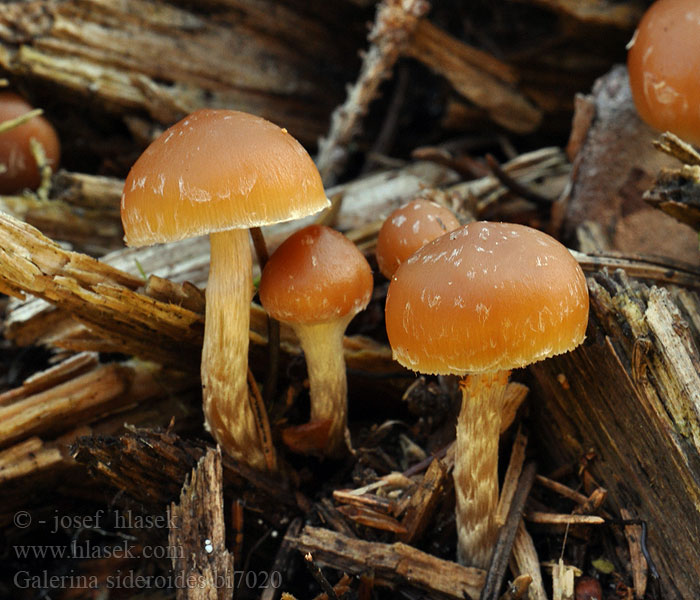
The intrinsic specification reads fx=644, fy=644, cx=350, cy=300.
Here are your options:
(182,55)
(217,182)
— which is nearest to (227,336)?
(217,182)

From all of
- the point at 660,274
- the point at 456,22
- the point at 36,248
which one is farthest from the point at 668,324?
the point at 456,22

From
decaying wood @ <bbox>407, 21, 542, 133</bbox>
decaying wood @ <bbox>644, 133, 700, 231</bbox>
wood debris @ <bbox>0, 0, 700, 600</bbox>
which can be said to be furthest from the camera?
decaying wood @ <bbox>407, 21, 542, 133</bbox>

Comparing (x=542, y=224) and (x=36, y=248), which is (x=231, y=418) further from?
(x=542, y=224)

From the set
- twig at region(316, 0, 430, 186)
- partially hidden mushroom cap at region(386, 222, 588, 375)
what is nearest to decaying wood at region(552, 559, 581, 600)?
partially hidden mushroom cap at region(386, 222, 588, 375)

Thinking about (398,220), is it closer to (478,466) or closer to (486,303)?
(486,303)

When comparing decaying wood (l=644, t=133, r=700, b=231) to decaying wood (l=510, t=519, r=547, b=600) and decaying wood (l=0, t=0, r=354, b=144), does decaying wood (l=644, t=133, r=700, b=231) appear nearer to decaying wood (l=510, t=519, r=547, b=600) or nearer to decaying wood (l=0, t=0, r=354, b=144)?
decaying wood (l=510, t=519, r=547, b=600)

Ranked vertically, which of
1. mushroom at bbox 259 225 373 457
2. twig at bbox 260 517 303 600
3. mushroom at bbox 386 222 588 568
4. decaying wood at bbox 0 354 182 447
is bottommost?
twig at bbox 260 517 303 600

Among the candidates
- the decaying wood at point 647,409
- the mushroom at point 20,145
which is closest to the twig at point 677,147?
the decaying wood at point 647,409
